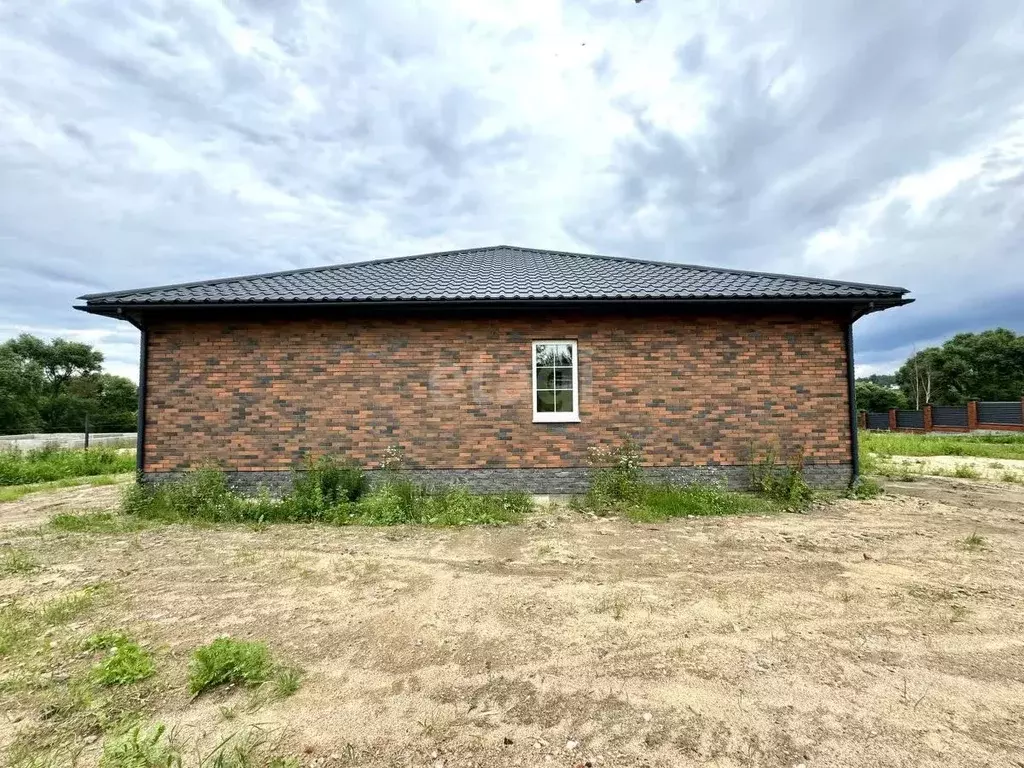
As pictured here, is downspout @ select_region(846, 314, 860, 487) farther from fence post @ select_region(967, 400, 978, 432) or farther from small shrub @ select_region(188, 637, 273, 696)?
fence post @ select_region(967, 400, 978, 432)

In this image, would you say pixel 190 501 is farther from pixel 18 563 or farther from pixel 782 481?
pixel 782 481

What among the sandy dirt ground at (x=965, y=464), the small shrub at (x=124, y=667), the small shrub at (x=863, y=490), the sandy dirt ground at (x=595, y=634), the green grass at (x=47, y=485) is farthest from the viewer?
the sandy dirt ground at (x=965, y=464)

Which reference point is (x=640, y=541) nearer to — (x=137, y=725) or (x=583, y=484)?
(x=583, y=484)

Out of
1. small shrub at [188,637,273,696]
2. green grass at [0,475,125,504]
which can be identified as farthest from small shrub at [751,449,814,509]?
green grass at [0,475,125,504]

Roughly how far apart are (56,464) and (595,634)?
1523 cm

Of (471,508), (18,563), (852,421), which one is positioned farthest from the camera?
(852,421)

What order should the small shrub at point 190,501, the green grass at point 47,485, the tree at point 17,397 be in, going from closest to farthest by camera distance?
the small shrub at point 190,501 < the green grass at point 47,485 < the tree at point 17,397

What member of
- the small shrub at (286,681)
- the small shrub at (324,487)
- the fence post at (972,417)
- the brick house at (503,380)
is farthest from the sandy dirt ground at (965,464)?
the fence post at (972,417)

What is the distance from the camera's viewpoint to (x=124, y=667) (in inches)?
109

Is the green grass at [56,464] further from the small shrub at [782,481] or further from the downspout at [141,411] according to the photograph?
the small shrub at [782,481]

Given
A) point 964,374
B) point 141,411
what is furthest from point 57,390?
point 964,374

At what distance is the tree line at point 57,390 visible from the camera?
33.7 meters

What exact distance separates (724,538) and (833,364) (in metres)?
4.38

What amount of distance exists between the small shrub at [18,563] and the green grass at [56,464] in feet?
26.7
